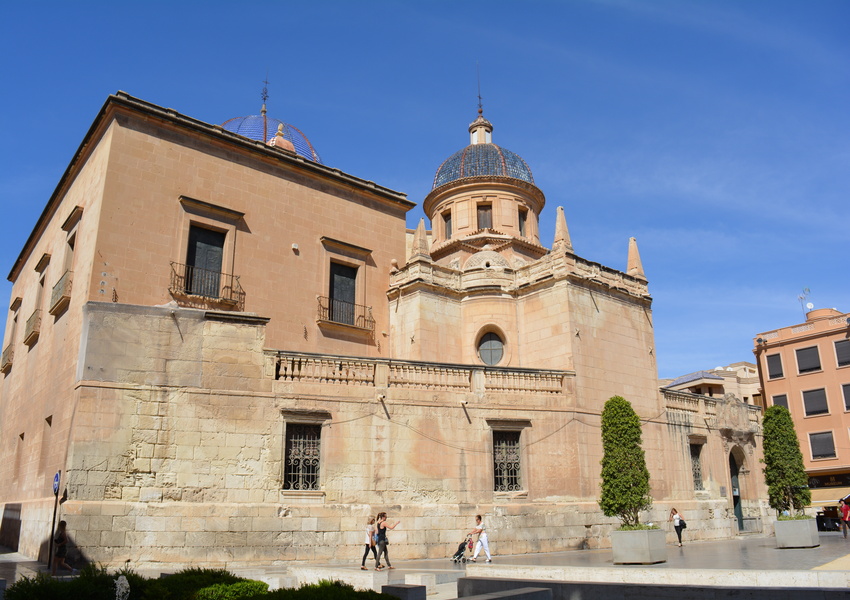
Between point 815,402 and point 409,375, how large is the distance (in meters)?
32.1

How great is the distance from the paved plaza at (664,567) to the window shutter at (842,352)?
19.9 m

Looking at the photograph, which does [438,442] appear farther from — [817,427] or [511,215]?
[817,427]

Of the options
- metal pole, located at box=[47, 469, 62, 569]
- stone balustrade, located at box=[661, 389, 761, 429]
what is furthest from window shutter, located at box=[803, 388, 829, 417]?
metal pole, located at box=[47, 469, 62, 569]

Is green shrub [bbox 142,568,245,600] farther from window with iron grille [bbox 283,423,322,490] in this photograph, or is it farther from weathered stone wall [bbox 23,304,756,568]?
window with iron grille [bbox 283,423,322,490]

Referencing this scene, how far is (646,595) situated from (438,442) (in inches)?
393

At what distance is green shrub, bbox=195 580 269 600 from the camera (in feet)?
28.3

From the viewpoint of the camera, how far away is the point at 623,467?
61.4 feet

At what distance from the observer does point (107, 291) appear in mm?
19047

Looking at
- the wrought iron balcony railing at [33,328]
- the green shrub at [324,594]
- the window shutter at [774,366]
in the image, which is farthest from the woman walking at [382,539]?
the window shutter at [774,366]

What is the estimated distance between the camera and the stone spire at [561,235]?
23125mm

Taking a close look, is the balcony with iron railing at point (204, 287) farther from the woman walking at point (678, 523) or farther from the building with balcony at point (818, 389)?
the building with balcony at point (818, 389)

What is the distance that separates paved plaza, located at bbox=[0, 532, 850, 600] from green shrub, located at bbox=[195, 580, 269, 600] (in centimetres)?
237

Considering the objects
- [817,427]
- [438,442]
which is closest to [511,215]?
[438,442]

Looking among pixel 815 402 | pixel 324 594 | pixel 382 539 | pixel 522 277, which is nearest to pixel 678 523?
pixel 522 277
